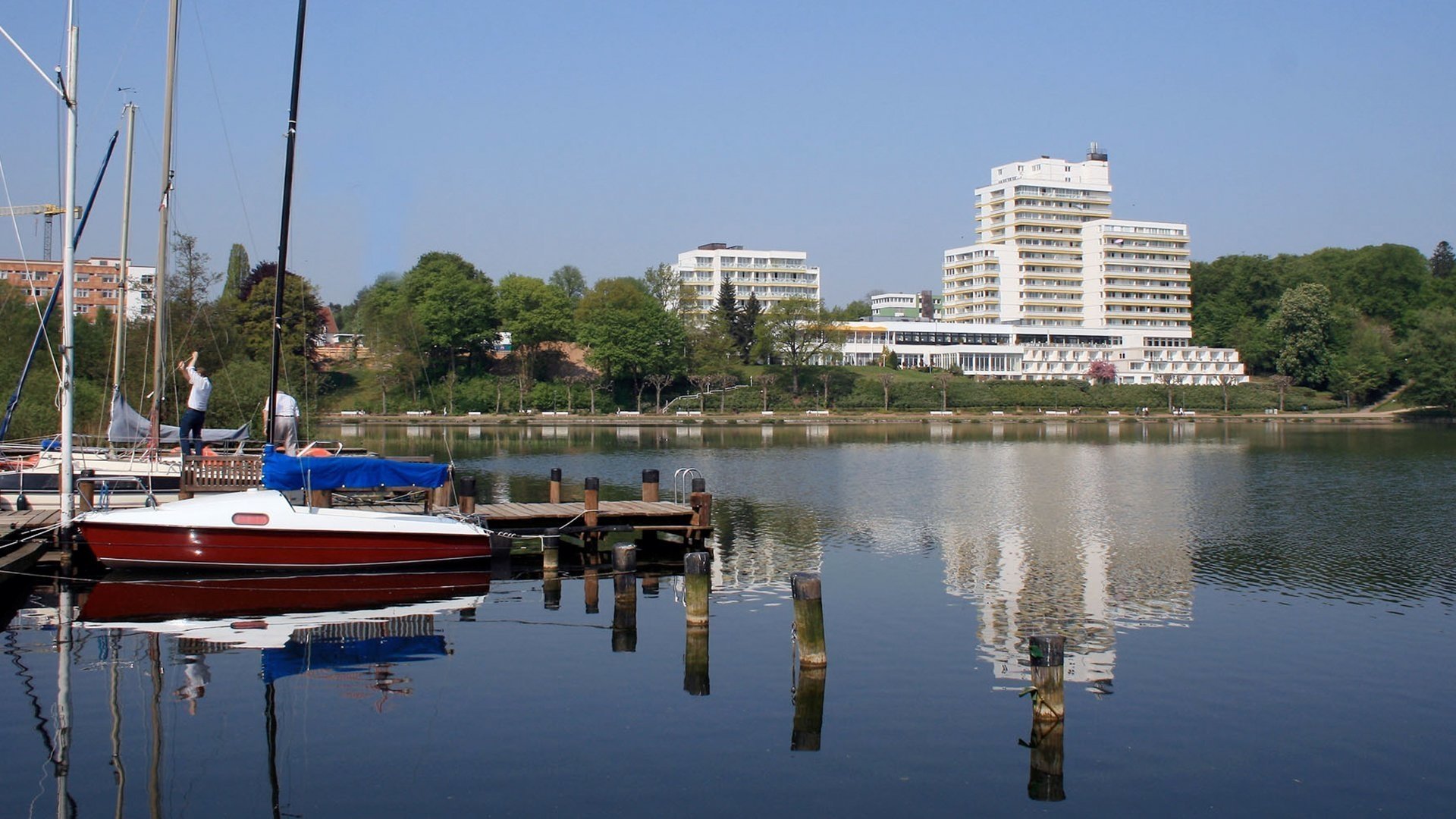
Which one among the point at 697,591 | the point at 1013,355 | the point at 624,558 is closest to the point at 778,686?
the point at 697,591

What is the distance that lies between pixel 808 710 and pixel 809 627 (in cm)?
151

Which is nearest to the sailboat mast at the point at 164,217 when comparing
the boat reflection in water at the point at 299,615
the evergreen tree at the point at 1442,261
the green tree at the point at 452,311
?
the boat reflection in water at the point at 299,615

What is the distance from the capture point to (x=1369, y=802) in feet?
39.9

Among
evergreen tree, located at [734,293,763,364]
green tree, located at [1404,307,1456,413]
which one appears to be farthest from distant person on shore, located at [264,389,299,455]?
green tree, located at [1404,307,1456,413]

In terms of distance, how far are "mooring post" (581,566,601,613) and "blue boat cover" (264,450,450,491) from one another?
3.66 meters

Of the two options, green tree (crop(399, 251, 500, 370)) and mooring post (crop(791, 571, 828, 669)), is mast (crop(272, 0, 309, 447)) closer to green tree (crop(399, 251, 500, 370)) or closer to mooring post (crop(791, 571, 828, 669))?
mooring post (crop(791, 571, 828, 669))

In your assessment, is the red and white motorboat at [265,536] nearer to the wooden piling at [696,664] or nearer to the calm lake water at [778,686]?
the calm lake water at [778,686]

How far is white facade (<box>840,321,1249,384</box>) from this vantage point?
447 ft

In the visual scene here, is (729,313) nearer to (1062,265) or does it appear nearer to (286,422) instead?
(1062,265)

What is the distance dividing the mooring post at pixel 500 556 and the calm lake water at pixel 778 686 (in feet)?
3.22

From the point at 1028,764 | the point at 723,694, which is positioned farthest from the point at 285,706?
the point at 1028,764

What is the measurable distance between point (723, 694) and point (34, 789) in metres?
7.99

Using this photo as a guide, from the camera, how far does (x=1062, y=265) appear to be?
16350cm

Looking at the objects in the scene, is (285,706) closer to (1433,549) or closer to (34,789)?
(34,789)
